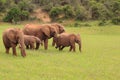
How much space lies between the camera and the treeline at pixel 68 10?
218ft

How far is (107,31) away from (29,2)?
2669 cm

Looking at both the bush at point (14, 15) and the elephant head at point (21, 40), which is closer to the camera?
the elephant head at point (21, 40)

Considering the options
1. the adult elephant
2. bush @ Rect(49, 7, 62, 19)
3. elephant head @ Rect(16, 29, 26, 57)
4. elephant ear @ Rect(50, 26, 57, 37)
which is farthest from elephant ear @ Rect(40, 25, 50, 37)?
bush @ Rect(49, 7, 62, 19)

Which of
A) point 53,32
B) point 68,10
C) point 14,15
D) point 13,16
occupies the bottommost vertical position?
point 68,10

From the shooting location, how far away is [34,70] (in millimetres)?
14430

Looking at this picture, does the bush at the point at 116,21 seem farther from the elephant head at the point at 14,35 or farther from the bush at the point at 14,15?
the elephant head at the point at 14,35

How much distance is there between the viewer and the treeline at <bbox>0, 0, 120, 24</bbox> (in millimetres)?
66562

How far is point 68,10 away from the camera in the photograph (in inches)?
2749

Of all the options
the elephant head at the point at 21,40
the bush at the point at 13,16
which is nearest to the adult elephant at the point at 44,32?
the elephant head at the point at 21,40

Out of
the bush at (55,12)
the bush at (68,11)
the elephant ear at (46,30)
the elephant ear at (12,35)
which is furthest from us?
Answer: the bush at (55,12)

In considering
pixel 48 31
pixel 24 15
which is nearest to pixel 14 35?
pixel 48 31

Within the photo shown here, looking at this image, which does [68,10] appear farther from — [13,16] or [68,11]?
[13,16]

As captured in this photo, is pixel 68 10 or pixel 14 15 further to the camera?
pixel 68 10

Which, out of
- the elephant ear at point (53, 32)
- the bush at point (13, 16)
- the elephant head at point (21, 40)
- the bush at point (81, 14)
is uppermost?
the elephant head at point (21, 40)
